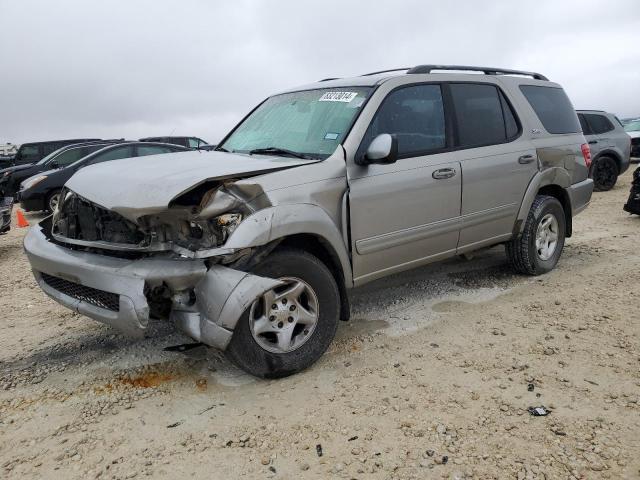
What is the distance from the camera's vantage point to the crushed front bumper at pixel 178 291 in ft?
9.10

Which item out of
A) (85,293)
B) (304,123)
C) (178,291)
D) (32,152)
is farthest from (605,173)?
(32,152)

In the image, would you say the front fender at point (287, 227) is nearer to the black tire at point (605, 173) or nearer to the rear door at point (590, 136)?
the rear door at point (590, 136)

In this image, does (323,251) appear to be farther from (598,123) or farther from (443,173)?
(598,123)

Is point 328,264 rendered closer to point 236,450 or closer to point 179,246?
point 179,246

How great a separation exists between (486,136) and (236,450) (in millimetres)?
3199

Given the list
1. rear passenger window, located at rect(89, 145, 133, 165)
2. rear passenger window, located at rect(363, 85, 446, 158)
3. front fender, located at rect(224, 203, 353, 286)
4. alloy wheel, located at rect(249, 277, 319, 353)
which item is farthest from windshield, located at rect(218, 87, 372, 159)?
rear passenger window, located at rect(89, 145, 133, 165)

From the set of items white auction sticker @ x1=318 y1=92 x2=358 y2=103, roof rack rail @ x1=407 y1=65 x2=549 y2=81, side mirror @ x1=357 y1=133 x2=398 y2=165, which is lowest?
side mirror @ x1=357 y1=133 x2=398 y2=165

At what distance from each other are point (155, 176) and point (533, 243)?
354 cm

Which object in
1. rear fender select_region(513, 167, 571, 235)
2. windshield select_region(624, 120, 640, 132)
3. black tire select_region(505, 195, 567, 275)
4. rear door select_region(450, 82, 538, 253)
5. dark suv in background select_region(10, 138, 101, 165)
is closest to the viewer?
rear door select_region(450, 82, 538, 253)

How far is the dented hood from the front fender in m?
0.27

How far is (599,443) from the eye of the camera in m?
2.45

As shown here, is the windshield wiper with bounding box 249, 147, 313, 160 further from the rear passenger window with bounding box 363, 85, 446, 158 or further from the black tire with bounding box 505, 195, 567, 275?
the black tire with bounding box 505, 195, 567, 275

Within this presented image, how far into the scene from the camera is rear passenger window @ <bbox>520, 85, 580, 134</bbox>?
498 centimetres

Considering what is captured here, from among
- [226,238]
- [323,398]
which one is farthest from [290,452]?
[226,238]
